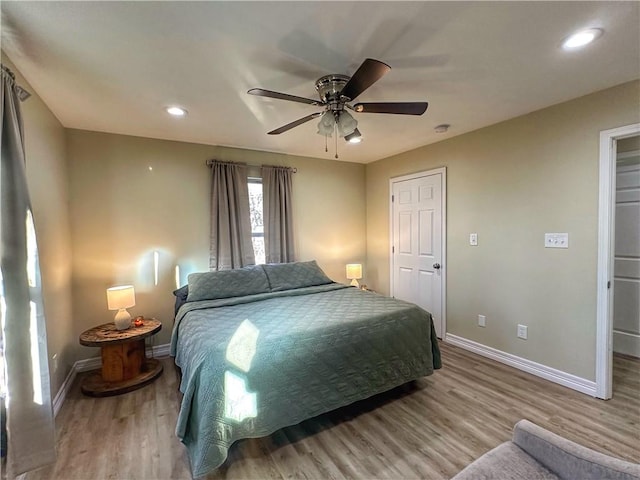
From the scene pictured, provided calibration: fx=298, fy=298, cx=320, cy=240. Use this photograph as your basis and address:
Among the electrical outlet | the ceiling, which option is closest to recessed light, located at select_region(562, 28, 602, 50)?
the ceiling

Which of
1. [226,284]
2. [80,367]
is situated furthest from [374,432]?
[80,367]

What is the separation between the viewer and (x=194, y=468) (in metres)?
1.62

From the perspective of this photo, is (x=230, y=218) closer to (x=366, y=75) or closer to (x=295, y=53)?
(x=295, y=53)

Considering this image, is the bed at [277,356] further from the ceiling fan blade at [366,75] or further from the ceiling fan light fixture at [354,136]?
the ceiling fan blade at [366,75]

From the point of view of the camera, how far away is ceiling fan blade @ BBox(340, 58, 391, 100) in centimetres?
145

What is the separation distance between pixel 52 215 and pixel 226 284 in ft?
5.11

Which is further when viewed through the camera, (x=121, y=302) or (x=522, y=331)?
(x=522, y=331)

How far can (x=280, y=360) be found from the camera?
1.93 meters

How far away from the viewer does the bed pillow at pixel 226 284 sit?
3018 millimetres

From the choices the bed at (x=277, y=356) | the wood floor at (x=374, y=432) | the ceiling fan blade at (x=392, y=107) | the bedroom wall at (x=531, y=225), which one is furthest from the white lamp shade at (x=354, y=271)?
the ceiling fan blade at (x=392, y=107)

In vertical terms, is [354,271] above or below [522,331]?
above

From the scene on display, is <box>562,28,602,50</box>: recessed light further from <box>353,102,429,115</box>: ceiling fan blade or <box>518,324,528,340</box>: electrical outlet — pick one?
<box>518,324,528,340</box>: electrical outlet

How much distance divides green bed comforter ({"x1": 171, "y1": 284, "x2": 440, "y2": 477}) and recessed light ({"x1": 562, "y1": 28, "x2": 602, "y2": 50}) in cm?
205

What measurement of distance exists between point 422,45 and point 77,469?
3.20 metres
